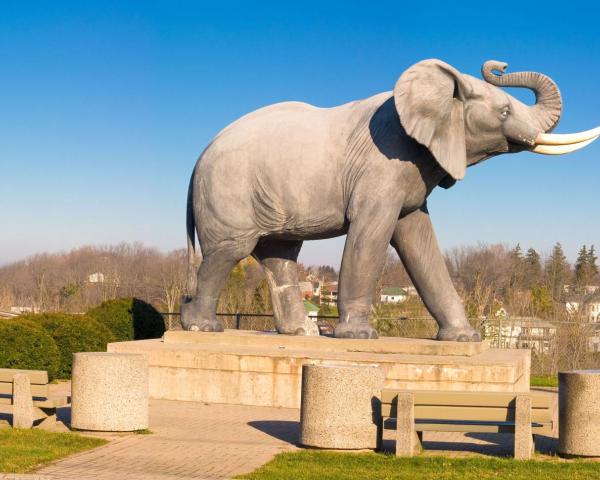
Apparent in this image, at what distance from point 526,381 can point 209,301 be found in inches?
189

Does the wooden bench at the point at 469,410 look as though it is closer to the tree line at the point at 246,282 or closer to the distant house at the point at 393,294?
the tree line at the point at 246,282

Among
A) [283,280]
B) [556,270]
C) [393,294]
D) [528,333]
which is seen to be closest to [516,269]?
[556,270]

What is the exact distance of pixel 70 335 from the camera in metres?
17.4

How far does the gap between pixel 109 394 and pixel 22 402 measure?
3.56 feet

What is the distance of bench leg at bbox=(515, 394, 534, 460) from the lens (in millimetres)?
8883

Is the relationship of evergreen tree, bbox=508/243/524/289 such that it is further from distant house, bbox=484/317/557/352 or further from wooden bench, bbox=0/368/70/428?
wooden bench, bbox=0/368/70/428

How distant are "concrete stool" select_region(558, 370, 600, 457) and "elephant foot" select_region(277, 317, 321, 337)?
19.2 ft

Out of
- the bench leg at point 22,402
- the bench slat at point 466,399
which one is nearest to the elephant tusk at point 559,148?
the bench slat at point 466,399

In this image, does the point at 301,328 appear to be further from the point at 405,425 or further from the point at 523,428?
the point at 523,428

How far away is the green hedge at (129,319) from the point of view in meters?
18.6

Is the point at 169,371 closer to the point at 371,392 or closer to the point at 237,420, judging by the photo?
the point at 237,420

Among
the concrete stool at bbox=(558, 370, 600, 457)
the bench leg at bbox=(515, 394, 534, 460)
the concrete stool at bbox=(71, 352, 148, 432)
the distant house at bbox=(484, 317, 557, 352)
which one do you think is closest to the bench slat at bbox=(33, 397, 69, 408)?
the concrete stool at bbox=(71, 352, 148, 432)

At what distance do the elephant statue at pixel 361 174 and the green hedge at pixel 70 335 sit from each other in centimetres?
360

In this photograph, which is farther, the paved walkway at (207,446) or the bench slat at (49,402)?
the bench slat at (49,402)
